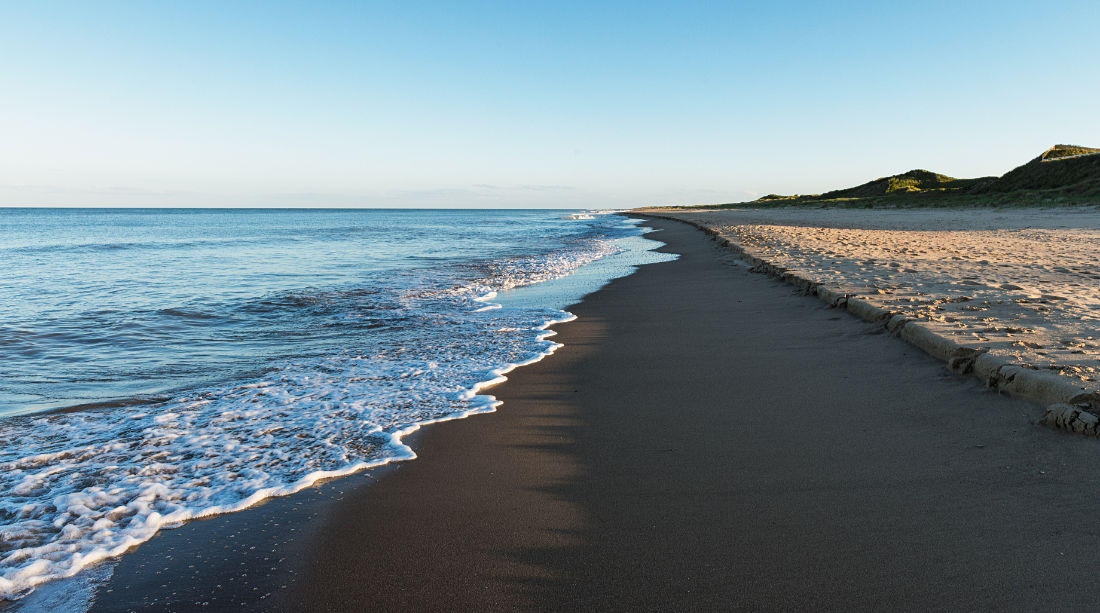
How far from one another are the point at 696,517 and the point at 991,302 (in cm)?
497

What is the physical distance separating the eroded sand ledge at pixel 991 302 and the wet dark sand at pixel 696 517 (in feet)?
0.64

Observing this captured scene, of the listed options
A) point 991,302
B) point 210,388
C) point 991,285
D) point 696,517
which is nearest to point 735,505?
point 696,517

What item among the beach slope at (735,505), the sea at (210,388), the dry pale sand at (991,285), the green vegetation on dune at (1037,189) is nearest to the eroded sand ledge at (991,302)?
the dry pale sand at (991,285)

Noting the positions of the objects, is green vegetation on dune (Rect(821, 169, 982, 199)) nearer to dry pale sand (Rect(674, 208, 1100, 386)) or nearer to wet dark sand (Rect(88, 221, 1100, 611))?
dry pale sand (Rect(674, 208, 1100, 386))

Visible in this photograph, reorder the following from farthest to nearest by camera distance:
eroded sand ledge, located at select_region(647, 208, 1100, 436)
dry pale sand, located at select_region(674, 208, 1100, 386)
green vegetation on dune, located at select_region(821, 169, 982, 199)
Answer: green vegetation on dune, located at select_region(821, 169, 982, 199) → dry pale sand, located at select_region(674, 208, 1100, 386) → eroded sand ledge, located at select_region(647, 208, 1100, 436)

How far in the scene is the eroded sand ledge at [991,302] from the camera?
331cm

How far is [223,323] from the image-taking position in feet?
25.1

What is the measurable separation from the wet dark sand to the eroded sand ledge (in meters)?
0.19

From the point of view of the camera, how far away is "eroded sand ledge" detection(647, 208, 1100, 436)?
10.8 feet

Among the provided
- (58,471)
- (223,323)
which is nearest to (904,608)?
(58,471)

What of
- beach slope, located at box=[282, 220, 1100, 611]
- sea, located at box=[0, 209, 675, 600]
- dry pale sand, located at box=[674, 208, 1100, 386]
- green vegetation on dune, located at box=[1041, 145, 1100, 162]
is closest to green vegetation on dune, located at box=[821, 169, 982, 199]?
green vegetation on dune, located at box=[1041, 145, 1100, 162]

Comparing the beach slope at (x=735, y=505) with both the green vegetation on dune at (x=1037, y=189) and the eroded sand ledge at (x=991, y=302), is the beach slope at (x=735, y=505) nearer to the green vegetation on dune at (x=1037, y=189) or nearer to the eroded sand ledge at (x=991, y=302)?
the eroded sand ledge at (x=991, y=302)

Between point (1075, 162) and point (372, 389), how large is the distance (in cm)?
5402

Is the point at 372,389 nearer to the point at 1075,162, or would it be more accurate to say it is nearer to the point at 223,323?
the point at 223,323
